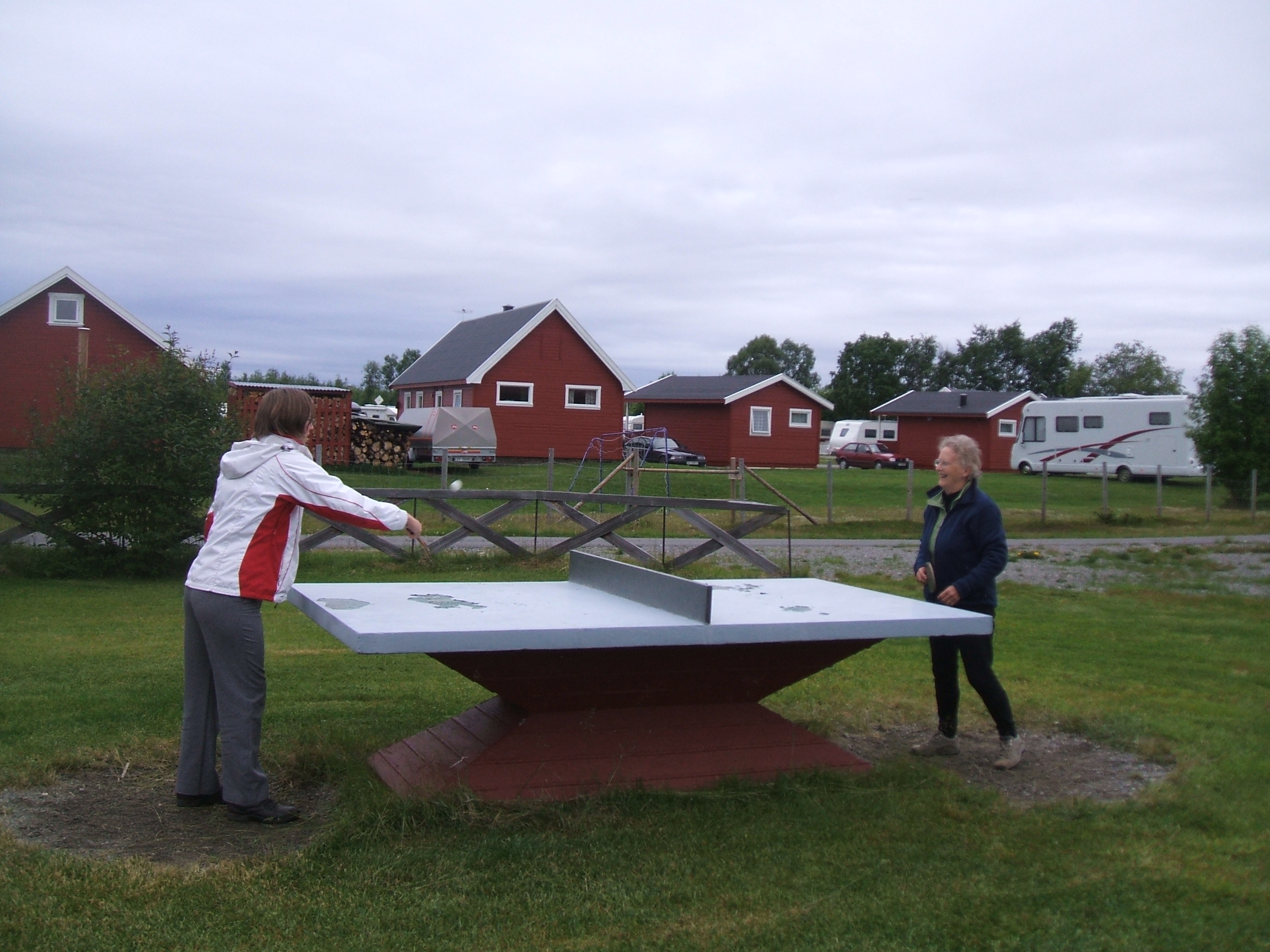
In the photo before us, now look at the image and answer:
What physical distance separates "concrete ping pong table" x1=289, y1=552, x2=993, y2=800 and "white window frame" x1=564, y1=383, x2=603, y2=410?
36.3 meters

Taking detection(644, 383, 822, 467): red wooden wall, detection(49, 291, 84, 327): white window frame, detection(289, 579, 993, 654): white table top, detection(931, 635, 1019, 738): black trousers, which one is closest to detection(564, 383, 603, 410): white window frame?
detection(644, 383, 822, 467): red wooden wall

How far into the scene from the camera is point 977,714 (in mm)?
6863

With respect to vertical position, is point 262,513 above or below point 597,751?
above

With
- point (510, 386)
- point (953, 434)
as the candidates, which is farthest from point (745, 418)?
point (953, 434)

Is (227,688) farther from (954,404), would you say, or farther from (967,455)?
(954,404)

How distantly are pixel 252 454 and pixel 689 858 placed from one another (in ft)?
7.40

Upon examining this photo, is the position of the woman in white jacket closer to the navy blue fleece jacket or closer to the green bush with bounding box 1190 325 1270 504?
the navy blue fleece jacket

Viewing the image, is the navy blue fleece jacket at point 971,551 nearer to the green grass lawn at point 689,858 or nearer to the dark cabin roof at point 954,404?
the green grass lawn at point 689,858

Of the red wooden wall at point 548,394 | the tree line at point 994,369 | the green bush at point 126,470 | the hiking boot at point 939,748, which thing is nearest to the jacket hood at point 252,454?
the hiking boot at point 939,748

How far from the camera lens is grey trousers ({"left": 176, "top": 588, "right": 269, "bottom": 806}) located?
4.41 metres

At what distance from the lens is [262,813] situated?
14.9ft

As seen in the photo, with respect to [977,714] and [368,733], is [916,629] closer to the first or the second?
[977,714]

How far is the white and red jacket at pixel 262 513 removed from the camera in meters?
4.38

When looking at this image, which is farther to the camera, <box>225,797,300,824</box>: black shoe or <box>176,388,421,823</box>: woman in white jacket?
<box>225,797,300,824</box>: black shoe
